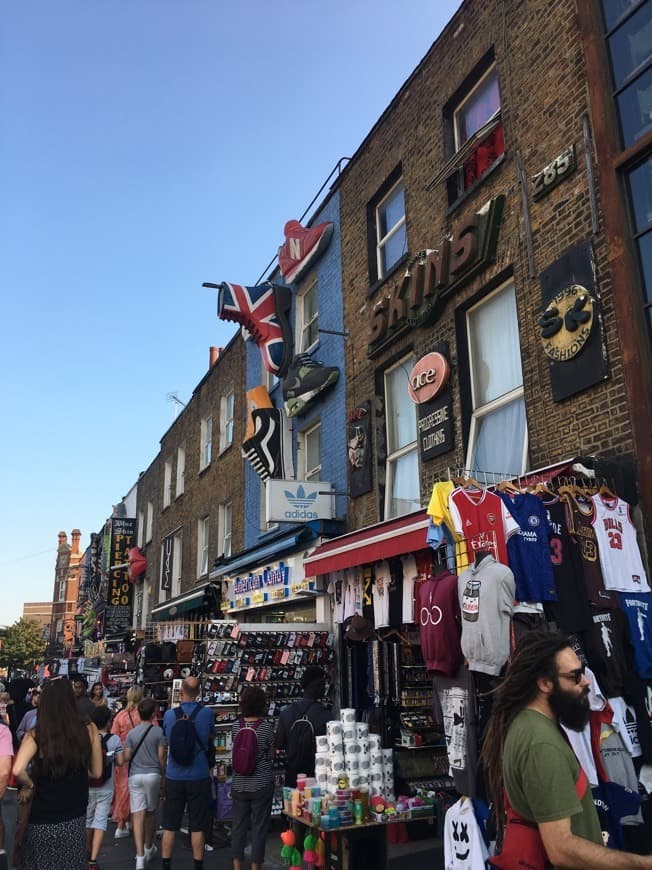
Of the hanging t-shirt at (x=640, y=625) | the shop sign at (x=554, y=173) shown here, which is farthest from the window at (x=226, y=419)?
the hanging t-shirt at (x=640, y=625)

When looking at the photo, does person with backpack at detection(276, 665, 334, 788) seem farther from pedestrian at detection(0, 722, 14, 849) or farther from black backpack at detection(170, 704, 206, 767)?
pedestrian at detection(0, 722, 14, 849)

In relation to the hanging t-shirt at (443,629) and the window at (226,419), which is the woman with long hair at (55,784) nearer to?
the hanging t-shirt at (443,629)

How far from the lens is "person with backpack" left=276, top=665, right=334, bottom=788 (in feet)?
25.6

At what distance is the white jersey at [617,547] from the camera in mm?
5941

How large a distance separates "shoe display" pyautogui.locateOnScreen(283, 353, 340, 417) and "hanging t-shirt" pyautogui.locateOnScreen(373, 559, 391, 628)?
13.5ft

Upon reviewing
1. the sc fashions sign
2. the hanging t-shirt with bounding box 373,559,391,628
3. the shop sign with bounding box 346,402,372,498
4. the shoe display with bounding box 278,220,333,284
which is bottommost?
the hanging t-shirt with bounding box 373,559,391,628

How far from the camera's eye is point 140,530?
3106 centimetres

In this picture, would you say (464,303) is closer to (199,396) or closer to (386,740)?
(386,740)

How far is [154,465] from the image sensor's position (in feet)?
94.4

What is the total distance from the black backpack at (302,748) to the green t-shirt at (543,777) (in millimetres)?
5343

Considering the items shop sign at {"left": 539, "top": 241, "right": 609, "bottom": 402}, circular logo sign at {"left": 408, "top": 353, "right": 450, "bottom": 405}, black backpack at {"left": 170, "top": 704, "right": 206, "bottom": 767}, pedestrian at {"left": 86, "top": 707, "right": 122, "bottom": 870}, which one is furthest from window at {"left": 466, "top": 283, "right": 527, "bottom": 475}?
pedestrian at {"left": 86, "top": 707, "right": 122, "bottom": 870}

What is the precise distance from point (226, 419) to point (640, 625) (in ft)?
49.4

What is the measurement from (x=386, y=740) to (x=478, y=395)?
4.88 metres

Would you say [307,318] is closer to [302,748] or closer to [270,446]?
[270,446]
